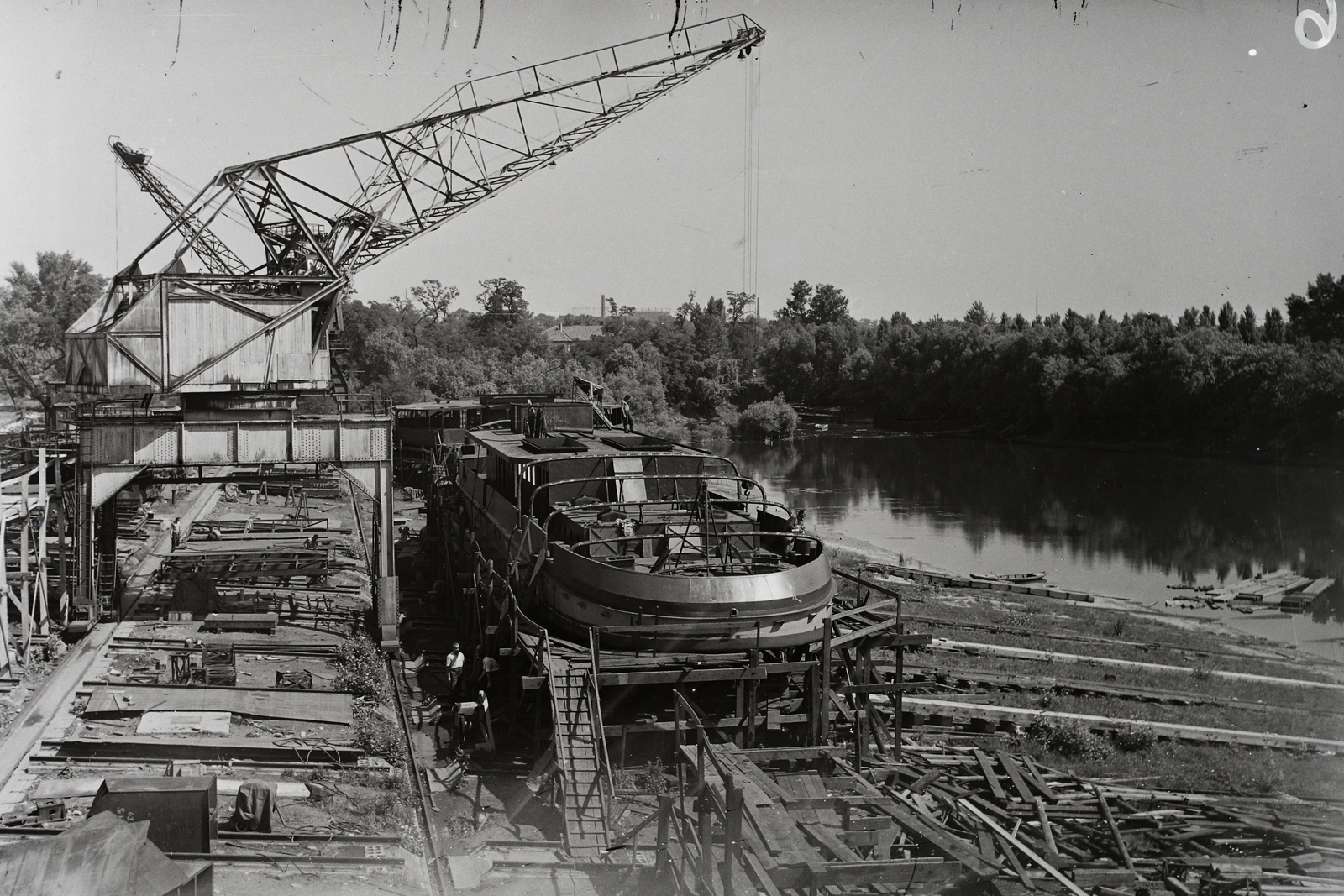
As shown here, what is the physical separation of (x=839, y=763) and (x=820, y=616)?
148 inches

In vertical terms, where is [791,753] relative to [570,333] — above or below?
below

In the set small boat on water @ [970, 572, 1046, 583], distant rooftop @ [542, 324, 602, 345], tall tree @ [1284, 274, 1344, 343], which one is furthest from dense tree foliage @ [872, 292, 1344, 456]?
distant rooftop @ [542, 324, 602, 345]

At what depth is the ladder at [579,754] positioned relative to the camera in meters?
11.8

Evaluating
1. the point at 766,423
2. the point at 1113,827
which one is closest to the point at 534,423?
the point at 1113,827

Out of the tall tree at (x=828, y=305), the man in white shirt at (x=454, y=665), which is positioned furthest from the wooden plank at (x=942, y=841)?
the tall tree at (x=828, y=305)

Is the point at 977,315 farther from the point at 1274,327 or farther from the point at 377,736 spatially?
the point at 377,736

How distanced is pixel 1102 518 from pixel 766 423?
35.3 meters

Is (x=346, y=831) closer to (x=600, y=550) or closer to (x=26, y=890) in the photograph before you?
(x=26, y=890)

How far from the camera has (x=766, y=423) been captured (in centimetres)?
7775

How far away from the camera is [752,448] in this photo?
2872 inches

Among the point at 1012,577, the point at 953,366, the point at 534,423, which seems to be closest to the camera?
the point at 534,423

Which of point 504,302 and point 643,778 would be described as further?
point 504,302

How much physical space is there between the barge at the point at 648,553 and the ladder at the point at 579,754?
0.75m

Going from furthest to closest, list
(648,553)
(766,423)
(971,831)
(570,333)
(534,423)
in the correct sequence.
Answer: (570,333) < (766,423) < (534,423) < (648,553) < (971,831)
